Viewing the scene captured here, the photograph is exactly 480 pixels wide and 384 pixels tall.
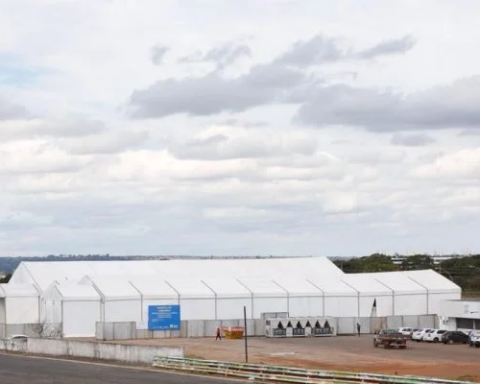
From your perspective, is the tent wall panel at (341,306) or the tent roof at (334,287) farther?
the tent roof at (334,287)

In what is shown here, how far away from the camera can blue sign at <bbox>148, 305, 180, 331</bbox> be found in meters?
99.8

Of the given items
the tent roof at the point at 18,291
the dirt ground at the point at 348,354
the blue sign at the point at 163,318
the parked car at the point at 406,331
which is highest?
the tent roof at the point at 18,291

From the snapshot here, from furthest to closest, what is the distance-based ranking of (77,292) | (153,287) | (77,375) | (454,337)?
(153,287) < (77,292) < (454,337) < (77,375)

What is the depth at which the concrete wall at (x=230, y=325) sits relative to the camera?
3772 inches

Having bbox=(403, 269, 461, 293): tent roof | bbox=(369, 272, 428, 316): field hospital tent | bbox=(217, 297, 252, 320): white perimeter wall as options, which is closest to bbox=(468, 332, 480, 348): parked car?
bbox=(369, 272, 428, 316): field hospital tent

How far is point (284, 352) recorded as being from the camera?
Answer: 80062mm

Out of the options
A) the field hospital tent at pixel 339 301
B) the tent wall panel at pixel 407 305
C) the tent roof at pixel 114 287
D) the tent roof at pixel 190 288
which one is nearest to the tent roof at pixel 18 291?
the tent roof at pixel 114 287

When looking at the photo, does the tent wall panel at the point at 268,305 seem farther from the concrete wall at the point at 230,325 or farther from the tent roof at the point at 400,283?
the tent roof at the point at 400,283

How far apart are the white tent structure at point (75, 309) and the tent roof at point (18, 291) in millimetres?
6291

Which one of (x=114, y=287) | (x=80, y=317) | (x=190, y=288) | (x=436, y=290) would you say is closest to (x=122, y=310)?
(x=114, y=287)

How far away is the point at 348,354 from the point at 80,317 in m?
32.6

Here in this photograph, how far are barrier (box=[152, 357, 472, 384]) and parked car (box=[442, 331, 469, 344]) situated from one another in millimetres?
36583

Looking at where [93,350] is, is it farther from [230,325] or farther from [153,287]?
[230,325]

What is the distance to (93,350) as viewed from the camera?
73.7 m
